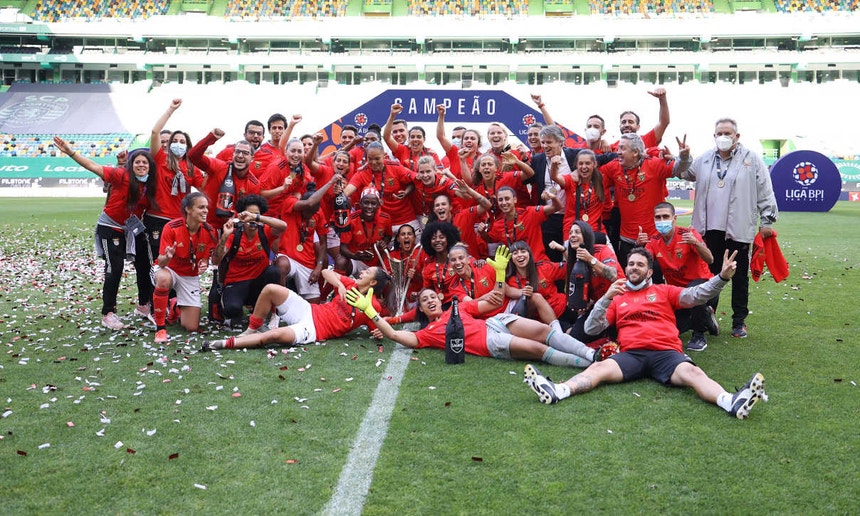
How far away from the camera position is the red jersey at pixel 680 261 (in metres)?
6.40

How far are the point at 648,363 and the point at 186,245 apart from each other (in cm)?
412

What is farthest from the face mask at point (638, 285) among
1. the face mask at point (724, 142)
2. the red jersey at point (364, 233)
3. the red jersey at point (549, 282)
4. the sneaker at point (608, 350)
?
the red jersey at point (364, 233)

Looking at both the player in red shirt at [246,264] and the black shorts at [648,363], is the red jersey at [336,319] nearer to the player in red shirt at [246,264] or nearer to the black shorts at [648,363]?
the player in red shirt at [246,264]

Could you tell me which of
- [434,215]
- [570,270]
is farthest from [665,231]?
[434,215]

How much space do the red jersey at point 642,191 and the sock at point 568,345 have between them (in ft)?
5.50

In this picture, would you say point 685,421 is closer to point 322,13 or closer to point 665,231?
point 665,231

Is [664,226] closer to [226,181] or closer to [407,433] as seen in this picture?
[407,433]

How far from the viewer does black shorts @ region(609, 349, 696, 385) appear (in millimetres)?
4887

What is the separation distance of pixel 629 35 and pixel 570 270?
45383 mm

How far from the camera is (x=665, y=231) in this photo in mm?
6352

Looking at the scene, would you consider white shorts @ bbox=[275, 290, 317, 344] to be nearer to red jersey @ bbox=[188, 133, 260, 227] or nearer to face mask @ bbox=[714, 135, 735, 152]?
red jersey @ bbox=[188, 133, 260, 227]

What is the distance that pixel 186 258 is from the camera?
679 cm

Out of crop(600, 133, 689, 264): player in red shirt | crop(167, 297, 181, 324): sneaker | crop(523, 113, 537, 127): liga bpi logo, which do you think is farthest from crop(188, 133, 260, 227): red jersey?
crop(523, 113, 537, 127): liga bpi logo

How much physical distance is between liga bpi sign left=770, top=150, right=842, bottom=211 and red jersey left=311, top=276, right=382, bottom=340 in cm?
2114
